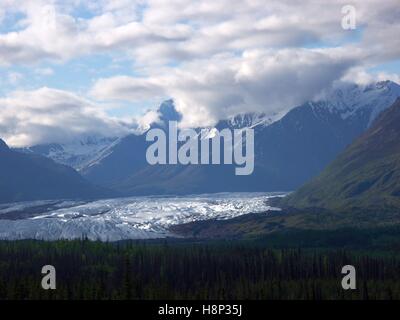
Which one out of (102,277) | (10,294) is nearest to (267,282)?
(102,277)

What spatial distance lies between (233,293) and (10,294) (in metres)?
52.8

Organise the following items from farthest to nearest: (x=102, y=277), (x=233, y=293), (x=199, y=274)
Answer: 1. (x=199, y=274)
2. (x=102, y=277)
3. (x=233, y=293)
